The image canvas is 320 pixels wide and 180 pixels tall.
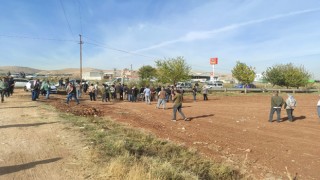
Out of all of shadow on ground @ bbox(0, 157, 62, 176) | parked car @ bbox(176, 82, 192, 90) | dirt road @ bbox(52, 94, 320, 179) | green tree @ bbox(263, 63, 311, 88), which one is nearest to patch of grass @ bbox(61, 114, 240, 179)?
dirt road @ bbox(52, 94, 320, 179)

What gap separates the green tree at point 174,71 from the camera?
45.5 meters

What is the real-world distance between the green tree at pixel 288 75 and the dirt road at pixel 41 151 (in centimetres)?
4843

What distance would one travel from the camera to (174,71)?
4550 cm

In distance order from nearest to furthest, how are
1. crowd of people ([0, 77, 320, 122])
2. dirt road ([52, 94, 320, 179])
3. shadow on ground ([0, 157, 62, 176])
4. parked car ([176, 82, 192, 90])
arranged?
1. shadow on ground ([0, 157, 62, 176])
2. dirt road ([52, 94, 320, 179])
3. crowd of people ([0, 77, 320, 122])
4. parked car ([176, 82, 192, 90])

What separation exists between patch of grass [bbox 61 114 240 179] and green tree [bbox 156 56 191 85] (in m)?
33.4

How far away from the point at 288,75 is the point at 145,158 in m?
50.1

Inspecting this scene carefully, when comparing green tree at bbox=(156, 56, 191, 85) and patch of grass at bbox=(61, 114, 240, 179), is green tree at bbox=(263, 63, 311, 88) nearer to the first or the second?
green tree at bbox=(156, 56, 191, 85)

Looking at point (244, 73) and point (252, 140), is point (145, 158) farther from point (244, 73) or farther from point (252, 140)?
point (244, 73)

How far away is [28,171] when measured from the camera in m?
6.19

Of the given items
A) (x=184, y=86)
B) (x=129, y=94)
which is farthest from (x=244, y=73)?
(x=129, y=94)

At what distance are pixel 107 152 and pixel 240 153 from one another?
466 centimetres

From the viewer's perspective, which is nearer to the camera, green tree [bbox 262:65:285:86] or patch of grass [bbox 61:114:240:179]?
patch of grass [bbox 61:114:240:179]

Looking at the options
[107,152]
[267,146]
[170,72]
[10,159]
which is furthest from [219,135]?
[170,72]

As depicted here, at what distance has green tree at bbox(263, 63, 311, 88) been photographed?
169 ft
